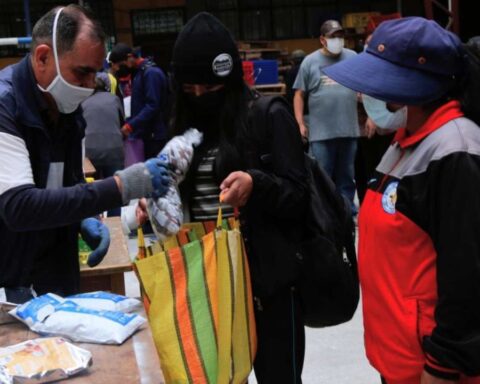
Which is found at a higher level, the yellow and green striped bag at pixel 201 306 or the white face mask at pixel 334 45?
the white face mask at pixel 334 45

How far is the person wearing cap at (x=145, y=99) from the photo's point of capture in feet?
23.8

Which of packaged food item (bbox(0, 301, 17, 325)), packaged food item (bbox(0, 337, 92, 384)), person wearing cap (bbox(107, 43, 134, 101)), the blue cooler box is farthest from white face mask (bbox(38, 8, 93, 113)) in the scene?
the blue cooler box

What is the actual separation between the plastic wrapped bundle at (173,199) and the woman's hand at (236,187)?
0.15 m

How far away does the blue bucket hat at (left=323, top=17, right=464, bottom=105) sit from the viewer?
1.71 m

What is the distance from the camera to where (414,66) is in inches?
67.5

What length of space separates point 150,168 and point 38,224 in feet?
1.16

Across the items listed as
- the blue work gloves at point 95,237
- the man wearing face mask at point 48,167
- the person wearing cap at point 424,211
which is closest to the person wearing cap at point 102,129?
the blue work gloves at point 95,237

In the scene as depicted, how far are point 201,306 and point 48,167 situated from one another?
618 mm

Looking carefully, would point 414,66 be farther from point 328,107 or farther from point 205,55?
point 328,107

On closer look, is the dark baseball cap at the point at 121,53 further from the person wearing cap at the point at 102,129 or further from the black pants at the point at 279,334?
the black pants at the point at 279,334

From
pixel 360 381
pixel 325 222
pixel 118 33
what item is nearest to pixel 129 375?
pixel 325 222

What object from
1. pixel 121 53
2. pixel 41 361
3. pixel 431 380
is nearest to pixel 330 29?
pixel 121 53

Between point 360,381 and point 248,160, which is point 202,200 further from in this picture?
point 360,381

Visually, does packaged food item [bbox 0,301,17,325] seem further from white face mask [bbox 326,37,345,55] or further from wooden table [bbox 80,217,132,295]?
white face mask [bbox 326,37,345,55]
